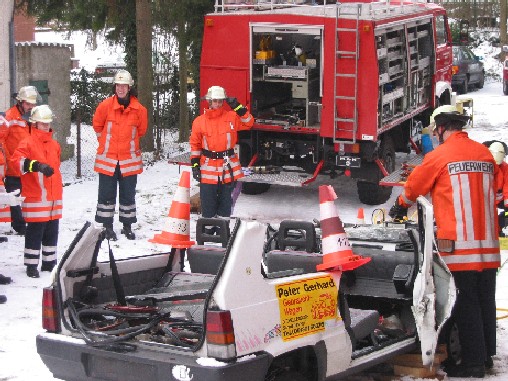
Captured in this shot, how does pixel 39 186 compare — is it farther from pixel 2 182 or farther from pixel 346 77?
pixel 346 77

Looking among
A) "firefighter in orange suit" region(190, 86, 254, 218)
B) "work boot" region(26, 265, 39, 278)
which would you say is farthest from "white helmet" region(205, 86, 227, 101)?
"work boot" region(26, 265, 39, 278)

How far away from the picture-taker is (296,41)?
Answer: 13.9 meters

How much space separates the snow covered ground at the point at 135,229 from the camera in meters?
7.22

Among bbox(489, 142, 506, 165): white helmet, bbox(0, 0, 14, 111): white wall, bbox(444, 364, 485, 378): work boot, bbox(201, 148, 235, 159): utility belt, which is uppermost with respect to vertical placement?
bbox(0, 0, 14, 111): white wall

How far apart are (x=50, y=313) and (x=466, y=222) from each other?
8.85ft

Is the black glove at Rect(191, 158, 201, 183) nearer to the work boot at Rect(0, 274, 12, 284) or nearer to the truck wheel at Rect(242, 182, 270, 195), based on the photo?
the work boot at Rect(0, 274, 12, 284)

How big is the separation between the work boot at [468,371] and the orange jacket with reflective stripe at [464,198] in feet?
2.08

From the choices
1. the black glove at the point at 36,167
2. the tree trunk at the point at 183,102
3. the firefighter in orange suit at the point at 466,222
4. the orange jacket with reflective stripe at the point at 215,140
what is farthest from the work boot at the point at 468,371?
the tree trunk at the point at 183,102

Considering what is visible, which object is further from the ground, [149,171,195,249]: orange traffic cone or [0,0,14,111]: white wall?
[0,0,14,111]: white wall

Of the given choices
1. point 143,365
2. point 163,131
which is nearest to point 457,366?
point 143,365

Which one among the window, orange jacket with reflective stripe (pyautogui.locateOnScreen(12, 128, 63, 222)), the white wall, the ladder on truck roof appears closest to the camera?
orange jacket with reflective stripe (pyautogui.locateOnScreen(12, 128, 63, 222))

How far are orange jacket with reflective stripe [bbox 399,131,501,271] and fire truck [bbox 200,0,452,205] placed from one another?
5821mm

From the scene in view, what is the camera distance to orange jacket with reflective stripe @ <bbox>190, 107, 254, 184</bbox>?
36.9ft

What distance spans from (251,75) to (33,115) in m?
4.31
